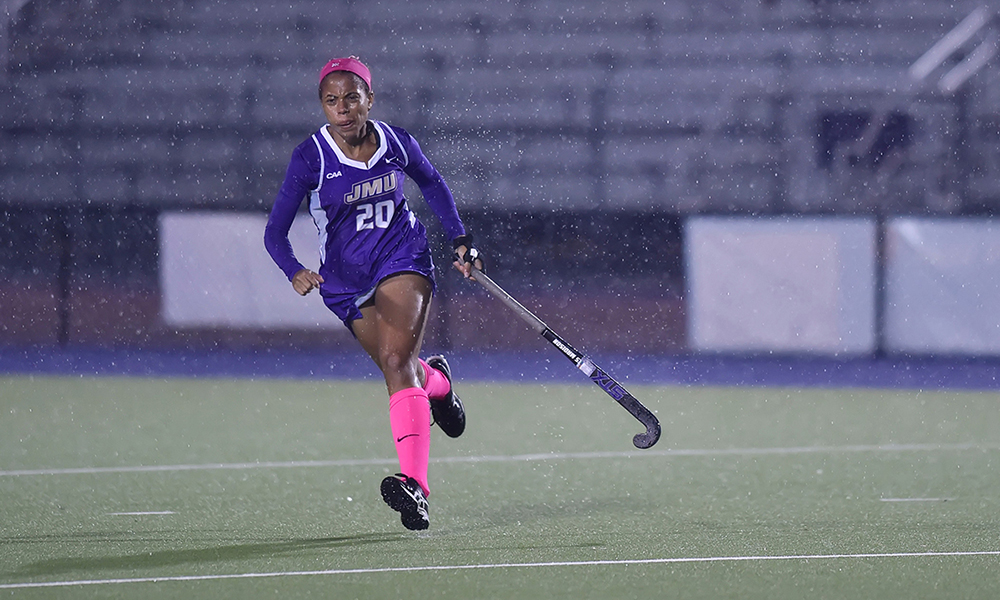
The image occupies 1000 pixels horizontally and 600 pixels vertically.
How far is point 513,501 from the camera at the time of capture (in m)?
4.40

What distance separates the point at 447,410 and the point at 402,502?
3.53 feet

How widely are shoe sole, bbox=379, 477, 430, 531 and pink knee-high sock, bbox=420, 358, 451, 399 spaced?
806mm

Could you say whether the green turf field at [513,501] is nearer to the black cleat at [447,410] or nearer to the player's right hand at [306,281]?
the black cleat at [447,410]

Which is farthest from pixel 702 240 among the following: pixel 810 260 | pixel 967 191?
pixel 967 191

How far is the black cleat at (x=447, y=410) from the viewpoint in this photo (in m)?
4.64

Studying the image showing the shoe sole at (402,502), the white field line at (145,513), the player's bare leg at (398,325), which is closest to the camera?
the shoe sole at (402,502)

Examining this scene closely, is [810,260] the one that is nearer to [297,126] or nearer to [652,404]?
[652,404]

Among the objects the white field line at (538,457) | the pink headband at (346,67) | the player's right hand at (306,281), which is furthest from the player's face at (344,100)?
the white field line at (538,457)

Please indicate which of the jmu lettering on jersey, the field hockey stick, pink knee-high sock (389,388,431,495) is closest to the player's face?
the jmu lettering on jersey

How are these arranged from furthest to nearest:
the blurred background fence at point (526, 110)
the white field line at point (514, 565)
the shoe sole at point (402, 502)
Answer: the blurred background fence at point (526, 110) → the shoe sole at point (402, 502) → the white field line at point (514, 565)

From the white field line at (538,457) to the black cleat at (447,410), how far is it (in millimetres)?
580

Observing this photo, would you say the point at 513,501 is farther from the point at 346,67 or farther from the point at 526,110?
the point at 526,110

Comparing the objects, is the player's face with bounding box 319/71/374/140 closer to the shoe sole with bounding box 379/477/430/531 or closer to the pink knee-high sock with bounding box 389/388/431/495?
the pink knee-high sock with bounding box 389/388/431/495

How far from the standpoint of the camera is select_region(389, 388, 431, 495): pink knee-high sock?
3777 mm
